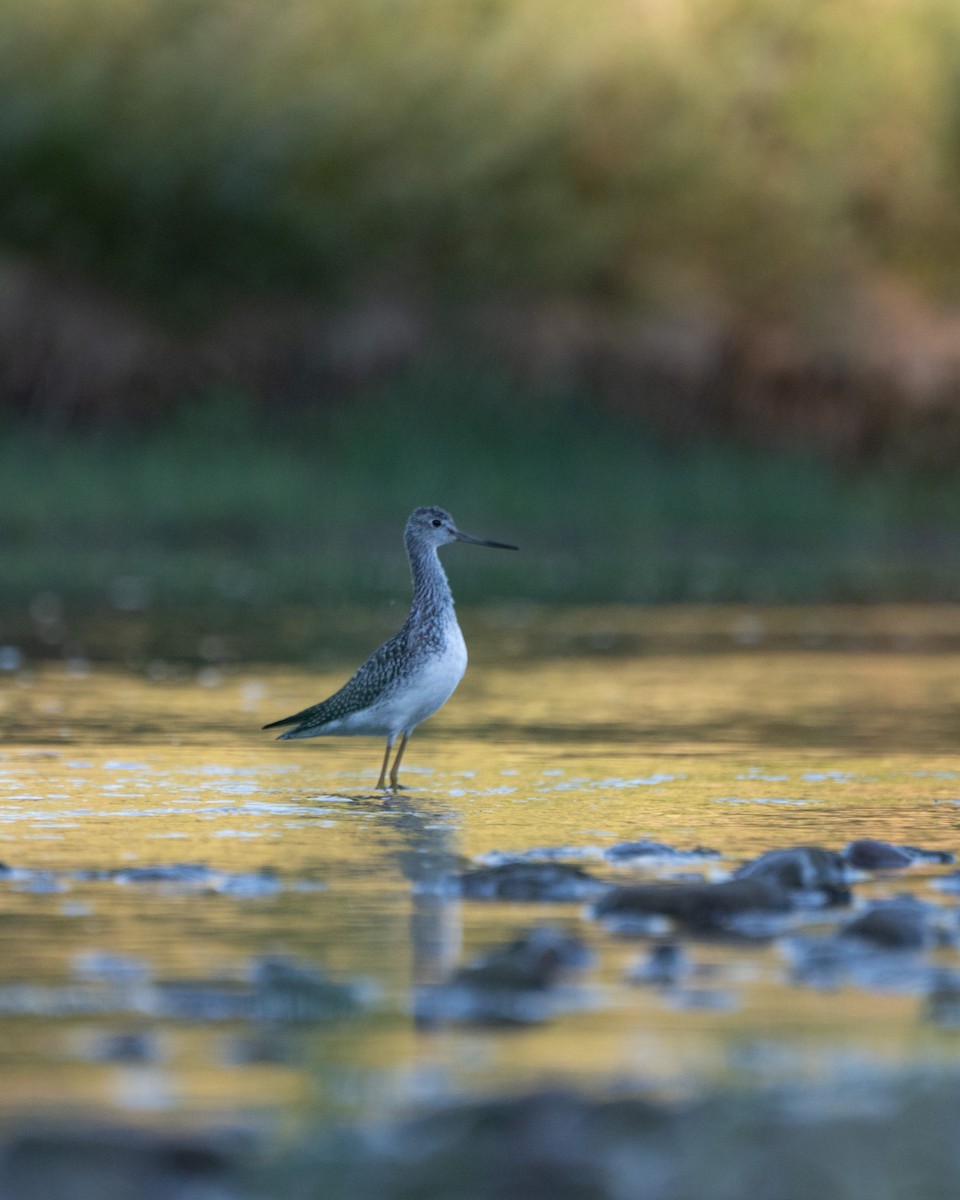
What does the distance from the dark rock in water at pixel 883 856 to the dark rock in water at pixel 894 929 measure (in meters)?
1.13

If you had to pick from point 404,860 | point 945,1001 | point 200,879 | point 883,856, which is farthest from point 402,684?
point 945,1001

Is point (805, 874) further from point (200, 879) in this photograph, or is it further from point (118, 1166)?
point (118, 1166)

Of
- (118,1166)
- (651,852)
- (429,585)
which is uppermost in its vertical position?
(429,585)

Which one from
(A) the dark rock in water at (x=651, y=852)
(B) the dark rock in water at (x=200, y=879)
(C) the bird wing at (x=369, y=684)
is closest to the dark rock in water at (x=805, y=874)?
(A) the dark rock in water at (x=651, y=852)

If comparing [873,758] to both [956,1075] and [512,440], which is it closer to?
[956,1075]

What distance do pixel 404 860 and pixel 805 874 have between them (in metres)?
1.32

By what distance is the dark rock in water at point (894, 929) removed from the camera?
19.9 feet

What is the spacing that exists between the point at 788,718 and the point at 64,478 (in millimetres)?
20379

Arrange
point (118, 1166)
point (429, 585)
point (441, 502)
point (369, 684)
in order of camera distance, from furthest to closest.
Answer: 1. point (441, 502)
2. point (429, 585)
3. point (369, 684)
4. point (118, 1166)

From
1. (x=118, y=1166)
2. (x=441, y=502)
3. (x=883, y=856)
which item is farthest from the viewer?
Result: (x=441, y=502)

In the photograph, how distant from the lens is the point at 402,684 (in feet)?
30.8

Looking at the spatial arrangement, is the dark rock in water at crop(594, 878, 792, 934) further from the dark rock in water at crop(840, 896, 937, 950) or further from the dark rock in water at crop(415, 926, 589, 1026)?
the dark rock in water at crop(415, 926, 589, 1026)

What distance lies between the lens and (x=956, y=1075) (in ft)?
15.9

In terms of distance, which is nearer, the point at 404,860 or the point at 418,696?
the point at 404,860
